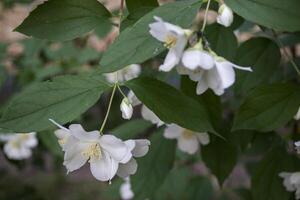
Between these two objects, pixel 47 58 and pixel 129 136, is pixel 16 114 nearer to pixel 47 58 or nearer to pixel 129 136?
pixel 129 136

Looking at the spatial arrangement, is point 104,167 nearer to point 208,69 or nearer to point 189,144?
point 208,69

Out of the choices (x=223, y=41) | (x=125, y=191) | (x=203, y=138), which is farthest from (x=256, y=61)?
(x=125, y=191)

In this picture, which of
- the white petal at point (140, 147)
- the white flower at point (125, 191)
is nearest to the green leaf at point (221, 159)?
the white petal at point (140, 147)

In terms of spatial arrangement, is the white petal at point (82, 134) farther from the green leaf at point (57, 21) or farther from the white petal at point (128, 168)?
the green leaf at point (57, 21)

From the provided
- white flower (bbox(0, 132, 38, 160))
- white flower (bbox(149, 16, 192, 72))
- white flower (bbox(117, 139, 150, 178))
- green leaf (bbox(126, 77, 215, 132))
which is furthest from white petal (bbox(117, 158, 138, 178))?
white flower (bbox(0, 132, 38, 160))

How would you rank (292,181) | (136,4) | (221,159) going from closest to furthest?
1. (136,4)
2. (292,181)
3. (221,159)

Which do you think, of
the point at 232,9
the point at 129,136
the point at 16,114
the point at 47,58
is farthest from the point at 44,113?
the point at 47,58
